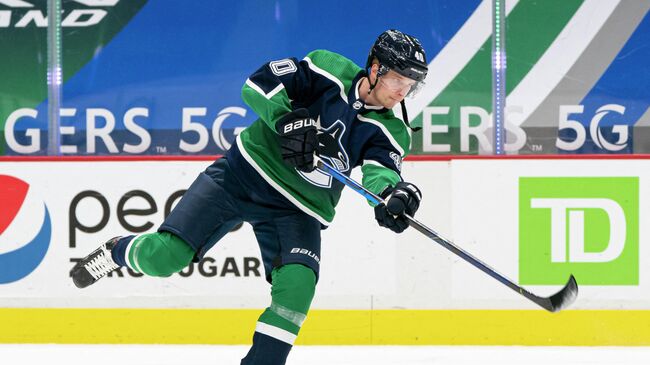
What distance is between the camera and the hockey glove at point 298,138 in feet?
9.83

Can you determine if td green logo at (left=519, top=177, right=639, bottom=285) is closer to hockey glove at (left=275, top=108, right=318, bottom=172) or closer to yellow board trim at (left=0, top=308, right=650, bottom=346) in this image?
yellow board trim at (left=0, top=308, right=650, bottom=346)

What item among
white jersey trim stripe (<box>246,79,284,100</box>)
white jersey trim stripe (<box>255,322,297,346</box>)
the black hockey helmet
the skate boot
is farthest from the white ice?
the black hockey helmet

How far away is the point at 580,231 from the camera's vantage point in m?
4.38

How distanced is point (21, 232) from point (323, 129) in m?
1.84

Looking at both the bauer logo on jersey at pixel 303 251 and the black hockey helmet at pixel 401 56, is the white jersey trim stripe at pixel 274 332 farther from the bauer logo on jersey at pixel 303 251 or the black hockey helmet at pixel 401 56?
the black hockey helmet at pixel 401 56

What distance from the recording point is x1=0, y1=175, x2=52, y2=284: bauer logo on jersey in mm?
4504

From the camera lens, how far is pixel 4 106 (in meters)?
4.77

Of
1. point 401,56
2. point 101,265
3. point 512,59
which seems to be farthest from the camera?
point 512,59

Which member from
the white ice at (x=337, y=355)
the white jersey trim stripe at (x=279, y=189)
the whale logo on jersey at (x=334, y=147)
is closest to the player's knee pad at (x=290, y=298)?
the white jersey trim stripe at (x=279, y=189)

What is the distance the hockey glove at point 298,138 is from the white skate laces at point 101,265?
0.67 m

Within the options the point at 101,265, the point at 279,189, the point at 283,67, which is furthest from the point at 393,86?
the point at 101,265

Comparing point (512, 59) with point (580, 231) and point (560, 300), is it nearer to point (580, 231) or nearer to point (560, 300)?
point (580, 231)

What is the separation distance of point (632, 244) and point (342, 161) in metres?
1.67

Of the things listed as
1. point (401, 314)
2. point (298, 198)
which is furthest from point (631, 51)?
point (298, 198)
